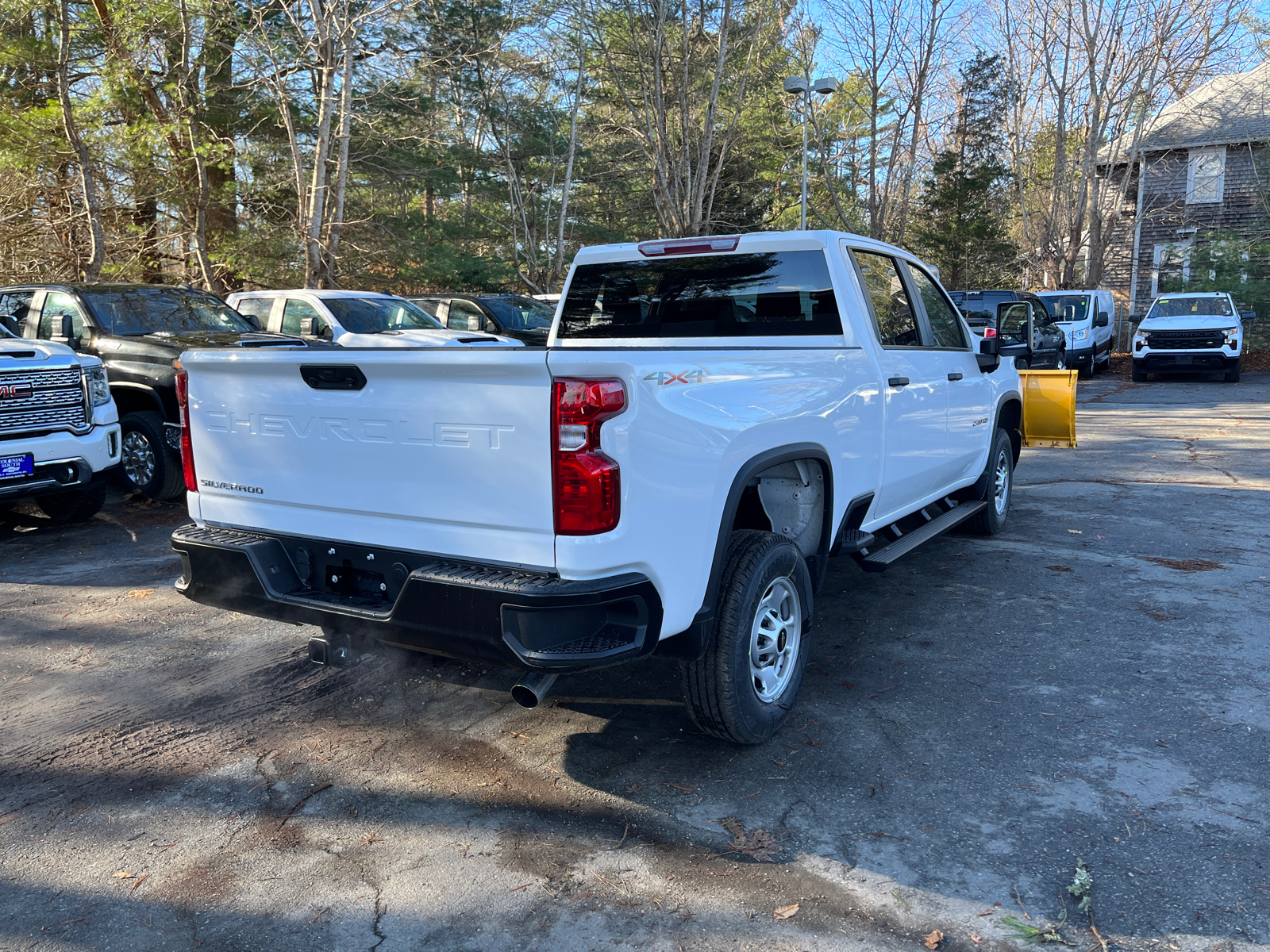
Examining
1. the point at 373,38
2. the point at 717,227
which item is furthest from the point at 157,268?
the point at 717,227

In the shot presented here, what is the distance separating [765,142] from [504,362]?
3134cm

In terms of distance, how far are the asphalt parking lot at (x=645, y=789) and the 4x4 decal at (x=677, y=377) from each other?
1485mm

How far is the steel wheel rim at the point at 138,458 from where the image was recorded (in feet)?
28.8

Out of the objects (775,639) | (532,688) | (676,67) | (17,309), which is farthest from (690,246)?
(676,67)

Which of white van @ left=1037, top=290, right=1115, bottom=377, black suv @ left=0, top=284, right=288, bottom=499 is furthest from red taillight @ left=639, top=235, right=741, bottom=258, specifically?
white van @ left=1037, top=290, right=1115, bottom=377

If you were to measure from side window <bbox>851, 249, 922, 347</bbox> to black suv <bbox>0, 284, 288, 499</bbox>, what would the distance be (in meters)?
5.49

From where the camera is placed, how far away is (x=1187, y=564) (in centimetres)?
640

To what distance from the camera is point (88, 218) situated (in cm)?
1473

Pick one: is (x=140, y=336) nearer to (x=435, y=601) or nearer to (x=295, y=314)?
(x=295, y=314)

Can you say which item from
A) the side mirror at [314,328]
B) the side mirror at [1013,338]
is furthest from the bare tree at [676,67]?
the side mirror at [1013,338]

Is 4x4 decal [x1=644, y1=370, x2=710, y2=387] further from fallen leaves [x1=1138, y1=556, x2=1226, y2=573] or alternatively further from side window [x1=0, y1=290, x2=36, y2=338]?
side window [x1=0, y1=290, x2=36, y2=338]

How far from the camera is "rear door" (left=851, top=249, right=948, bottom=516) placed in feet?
15.9

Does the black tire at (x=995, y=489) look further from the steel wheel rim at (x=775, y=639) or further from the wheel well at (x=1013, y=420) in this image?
the steel wheel rim at (x=775, y=639)

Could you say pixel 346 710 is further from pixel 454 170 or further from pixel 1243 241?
pixel 1243 241
